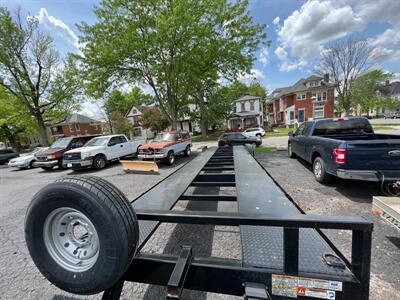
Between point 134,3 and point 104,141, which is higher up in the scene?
point 134,3

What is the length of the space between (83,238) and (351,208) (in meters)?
4.87

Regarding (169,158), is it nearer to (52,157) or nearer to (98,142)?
(98,142)

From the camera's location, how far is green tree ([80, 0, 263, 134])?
1209 cm

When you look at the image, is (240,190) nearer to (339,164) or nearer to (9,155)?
(339,164)

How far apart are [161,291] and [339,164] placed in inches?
179

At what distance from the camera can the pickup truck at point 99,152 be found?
9336 mm

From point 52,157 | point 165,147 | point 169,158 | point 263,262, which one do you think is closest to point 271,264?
point 263,262

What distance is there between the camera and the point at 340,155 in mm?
4410

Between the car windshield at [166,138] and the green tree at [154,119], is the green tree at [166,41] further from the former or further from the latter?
the green tree at [154,119]

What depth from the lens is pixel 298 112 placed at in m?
34.8

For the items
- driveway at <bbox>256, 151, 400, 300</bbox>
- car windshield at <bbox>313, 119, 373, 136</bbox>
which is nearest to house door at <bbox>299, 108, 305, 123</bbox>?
driveway at <bbox>256, 151, 400, 300</bbox>

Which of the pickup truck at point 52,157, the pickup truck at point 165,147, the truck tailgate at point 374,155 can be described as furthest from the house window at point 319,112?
the pickup truck at point 52,157

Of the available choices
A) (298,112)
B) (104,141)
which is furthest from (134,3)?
(298,112)

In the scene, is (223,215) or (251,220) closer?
(251,220)
